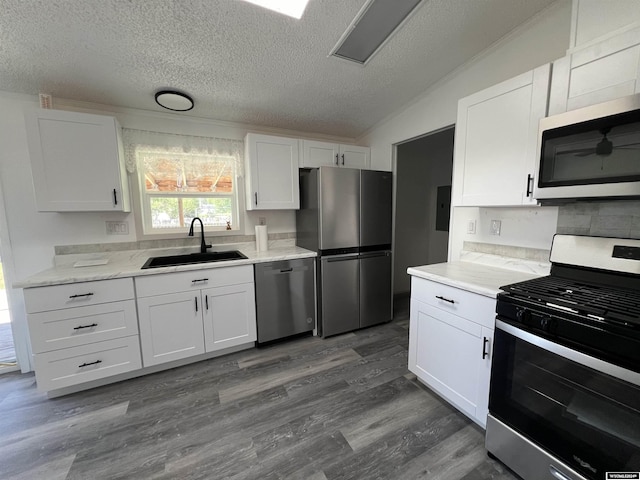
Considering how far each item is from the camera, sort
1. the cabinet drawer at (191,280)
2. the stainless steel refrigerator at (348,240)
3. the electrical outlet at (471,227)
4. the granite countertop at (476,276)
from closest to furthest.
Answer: the granite countertop at (476,276) → the cabinet drawer at (191,280) → the electrical outlet at (471,227) → the stainless steel refrigerator at (348,240)

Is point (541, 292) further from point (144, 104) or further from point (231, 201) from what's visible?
point (144, 104)

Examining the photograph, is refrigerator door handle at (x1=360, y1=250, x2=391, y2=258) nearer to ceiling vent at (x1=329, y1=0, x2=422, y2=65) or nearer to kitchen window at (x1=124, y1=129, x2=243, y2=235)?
kitchen window at (x1=124, y1=129, x2=243, y2=235)

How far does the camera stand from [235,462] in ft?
4.62

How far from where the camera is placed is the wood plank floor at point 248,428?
1.37m

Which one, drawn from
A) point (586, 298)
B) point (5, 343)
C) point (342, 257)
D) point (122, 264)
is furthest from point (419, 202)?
point (5, 343)

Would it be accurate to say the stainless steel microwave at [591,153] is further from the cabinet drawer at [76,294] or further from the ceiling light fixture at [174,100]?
the cabinet drawer at [76,294]

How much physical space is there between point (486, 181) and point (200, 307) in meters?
2.45

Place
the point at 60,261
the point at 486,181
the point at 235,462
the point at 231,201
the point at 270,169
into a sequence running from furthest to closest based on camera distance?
the point at 231,201 → the point at 270,169 → the point at 60,261 → the point at 486,181 → the point at 235,462

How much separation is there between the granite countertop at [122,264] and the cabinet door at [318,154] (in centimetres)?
100

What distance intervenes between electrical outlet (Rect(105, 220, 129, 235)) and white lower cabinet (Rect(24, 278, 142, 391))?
73 centimetres

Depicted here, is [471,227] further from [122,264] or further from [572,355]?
[122,264]

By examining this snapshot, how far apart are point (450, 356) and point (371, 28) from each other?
230cm

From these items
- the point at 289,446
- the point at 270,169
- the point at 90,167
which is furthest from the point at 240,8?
the point at 289,446

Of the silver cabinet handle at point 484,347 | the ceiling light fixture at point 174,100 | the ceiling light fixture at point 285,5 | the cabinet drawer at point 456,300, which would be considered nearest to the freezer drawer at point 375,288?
the cabinet drawer at point 456,300
